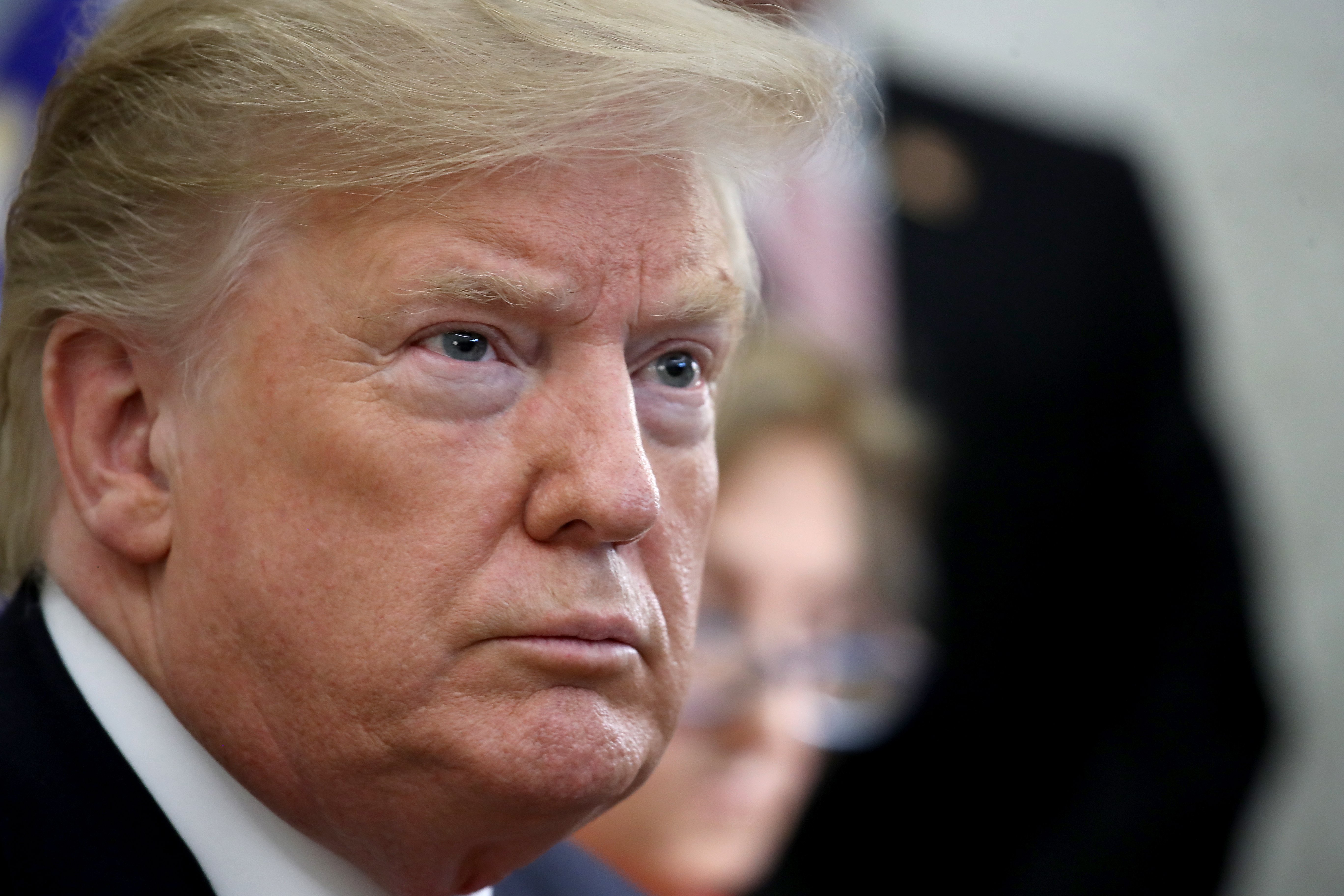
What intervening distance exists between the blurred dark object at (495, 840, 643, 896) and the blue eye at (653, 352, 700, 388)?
1.69ft

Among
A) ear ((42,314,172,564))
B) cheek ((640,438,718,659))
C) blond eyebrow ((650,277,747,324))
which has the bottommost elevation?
ear ((42,314,172,564))

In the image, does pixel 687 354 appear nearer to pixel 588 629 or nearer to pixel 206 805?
pixel 588 629

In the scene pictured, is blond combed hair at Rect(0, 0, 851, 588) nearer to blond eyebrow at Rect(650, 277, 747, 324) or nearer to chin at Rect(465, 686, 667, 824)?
blond eyebrow at Rect(650, 277, 747, 324)

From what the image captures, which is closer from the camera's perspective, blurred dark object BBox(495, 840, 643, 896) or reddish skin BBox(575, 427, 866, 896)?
blurred dark object BBox(495, 840, 643, 896)

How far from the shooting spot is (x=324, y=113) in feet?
3.92

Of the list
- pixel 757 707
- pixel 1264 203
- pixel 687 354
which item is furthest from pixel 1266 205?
pixel 687 354

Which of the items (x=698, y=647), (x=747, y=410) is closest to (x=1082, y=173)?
(x=747, y=410)

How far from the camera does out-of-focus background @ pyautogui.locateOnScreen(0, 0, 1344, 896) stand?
4152 millimetres

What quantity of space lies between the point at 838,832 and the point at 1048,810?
0.49 meters

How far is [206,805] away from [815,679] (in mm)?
1437

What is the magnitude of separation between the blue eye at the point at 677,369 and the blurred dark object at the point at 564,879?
0.52 metres

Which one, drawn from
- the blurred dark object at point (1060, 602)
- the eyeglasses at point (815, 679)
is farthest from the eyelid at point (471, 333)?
the blurred dark object at point (1060, 602)

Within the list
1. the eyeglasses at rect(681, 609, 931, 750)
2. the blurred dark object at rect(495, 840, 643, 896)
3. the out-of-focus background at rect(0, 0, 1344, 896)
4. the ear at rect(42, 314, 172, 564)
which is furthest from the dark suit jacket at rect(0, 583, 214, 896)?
the out-of-focus background at rect(0, 0, 1344, 896)

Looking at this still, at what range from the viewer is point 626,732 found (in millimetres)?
1236
